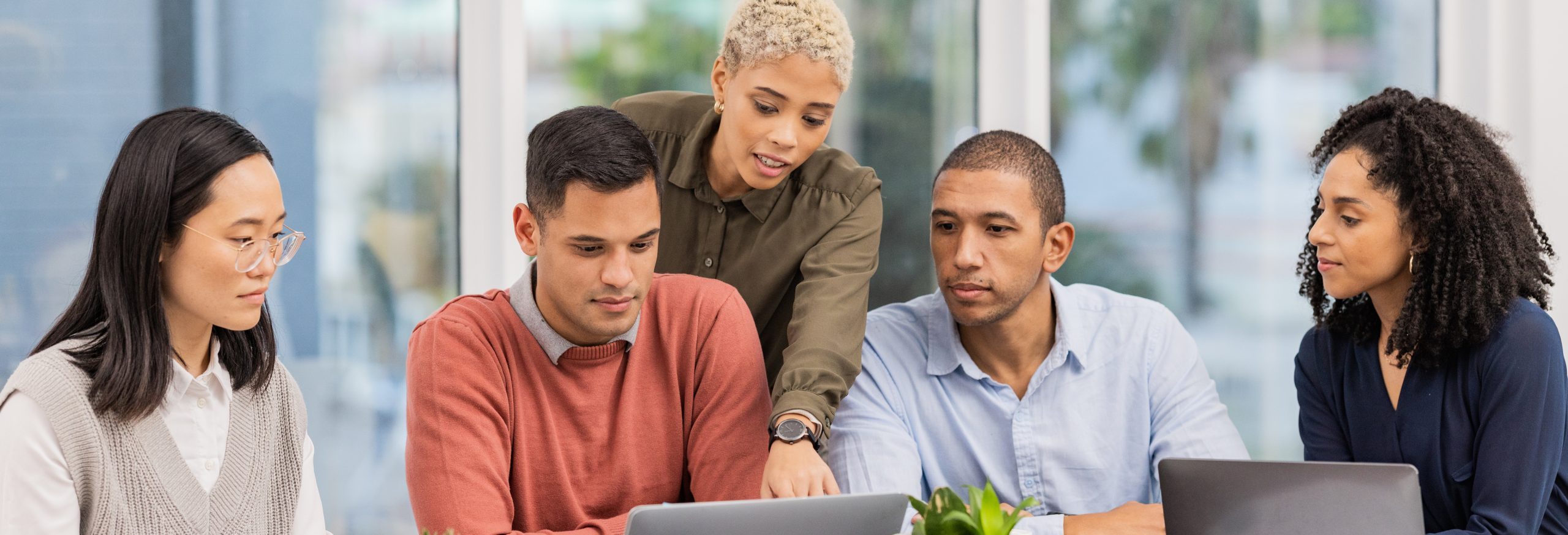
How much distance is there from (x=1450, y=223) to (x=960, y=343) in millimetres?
875

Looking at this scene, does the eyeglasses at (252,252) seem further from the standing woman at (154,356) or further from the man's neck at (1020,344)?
the man's neck at (1020,344)

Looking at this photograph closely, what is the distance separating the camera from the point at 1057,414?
2232 millimetres

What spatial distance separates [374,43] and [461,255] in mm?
558

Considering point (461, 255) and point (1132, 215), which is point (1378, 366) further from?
point (461, 255)

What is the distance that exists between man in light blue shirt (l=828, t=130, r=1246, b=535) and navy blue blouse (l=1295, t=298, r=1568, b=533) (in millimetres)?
218

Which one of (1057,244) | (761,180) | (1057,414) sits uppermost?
(761,180)

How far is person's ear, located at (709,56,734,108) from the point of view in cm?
215

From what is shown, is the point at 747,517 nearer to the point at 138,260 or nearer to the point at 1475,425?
the point at 138,260

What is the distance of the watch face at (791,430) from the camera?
5.73 ft

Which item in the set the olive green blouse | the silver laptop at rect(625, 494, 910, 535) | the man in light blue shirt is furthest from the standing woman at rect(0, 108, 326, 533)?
the man in light blue shirt

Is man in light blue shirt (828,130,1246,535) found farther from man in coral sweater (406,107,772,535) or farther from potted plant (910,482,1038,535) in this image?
potted plant (910,482,1038,535)

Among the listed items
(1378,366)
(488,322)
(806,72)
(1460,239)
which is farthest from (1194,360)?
(488,322)

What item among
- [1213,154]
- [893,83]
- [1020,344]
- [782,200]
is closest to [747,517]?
[782,200]

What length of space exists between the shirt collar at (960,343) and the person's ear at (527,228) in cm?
82
